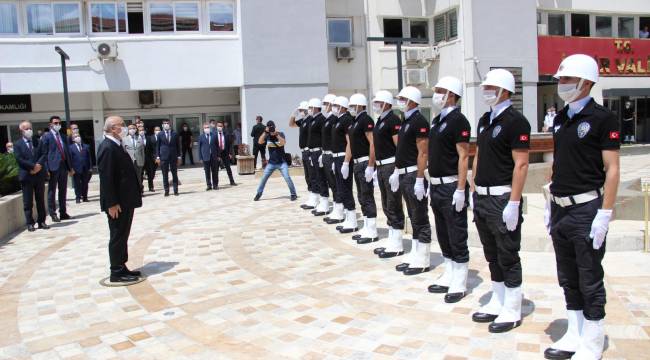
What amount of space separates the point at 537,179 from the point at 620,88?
1844 cm

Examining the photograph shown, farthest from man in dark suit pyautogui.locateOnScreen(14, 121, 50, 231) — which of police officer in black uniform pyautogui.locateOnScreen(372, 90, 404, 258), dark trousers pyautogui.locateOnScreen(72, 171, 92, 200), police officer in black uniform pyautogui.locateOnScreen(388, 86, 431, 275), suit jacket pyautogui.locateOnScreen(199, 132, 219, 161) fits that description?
police officer in black uniform pyautogui.locateOnScreen(388, 86, 431, 275)

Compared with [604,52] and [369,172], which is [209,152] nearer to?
[369,172]

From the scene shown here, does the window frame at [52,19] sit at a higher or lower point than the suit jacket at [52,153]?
higher

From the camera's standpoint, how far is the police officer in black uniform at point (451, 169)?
5.21m

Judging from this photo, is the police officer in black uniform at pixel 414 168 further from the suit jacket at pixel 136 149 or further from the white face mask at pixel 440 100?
the suit jacket at pixel 136 149

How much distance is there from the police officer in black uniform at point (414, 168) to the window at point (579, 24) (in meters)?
23.1

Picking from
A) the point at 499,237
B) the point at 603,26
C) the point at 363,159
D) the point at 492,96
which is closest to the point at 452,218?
the point at 499,237

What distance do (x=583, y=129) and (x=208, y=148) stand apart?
1242 cm

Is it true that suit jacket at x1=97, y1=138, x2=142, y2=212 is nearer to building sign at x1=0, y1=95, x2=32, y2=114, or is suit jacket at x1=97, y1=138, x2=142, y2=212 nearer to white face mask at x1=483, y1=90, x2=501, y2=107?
white face mask at x1=483, y1=90, x2=501, y2=107

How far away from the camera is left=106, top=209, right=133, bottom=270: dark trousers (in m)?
6.43

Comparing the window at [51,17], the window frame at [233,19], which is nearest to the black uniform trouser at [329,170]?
the window frame at [233,19]

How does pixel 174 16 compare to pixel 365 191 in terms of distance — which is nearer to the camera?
pixel 365 191

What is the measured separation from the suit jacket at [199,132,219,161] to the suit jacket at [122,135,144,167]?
62.2 inches

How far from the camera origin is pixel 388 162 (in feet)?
22.8
